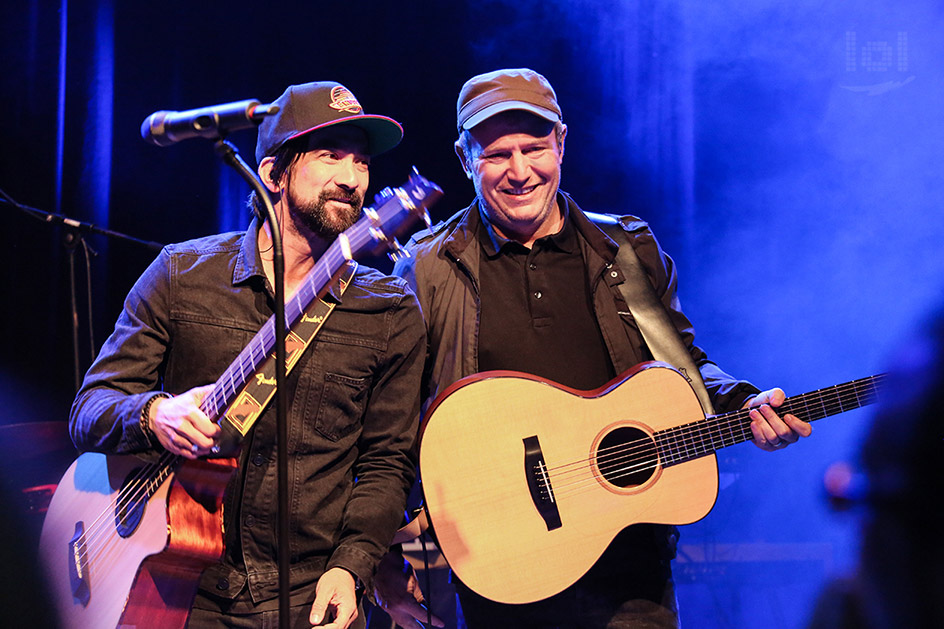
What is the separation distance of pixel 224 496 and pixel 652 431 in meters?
Answer: 1.36

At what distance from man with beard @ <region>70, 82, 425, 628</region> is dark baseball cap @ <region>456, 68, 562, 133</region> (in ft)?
1.37

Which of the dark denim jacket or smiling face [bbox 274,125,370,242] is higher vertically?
smiling face [bbox 274,125,370,242]

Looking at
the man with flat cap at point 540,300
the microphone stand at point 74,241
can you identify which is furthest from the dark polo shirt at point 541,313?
the microphone stand at point 74,241

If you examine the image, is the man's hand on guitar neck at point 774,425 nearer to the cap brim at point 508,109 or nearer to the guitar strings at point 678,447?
the guitar strings at point 678,447

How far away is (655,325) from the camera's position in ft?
8.98

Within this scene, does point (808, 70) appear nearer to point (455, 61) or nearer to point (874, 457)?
point (455, 61)

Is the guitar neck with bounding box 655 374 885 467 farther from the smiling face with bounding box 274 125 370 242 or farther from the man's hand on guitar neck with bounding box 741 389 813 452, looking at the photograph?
the smiling face with bounding box 274 125 370 242

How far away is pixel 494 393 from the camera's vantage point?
244cm

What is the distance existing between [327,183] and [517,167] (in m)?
0.71

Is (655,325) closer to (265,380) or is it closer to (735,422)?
(735,422)

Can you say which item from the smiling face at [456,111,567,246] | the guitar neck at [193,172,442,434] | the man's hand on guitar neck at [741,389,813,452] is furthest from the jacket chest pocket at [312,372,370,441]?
the man's hand on guitar neck at [741,389,813,452]

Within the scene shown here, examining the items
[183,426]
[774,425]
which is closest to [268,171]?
[183,426]

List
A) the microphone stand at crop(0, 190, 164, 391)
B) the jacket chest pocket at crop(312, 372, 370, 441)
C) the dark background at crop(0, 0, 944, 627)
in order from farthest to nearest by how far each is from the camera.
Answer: the dark background at crop(0, 0, 944, 627) < the microphone stand at crop(0, 190, 164, 391) < the jacket chest pocket at crop(312, 372, 370, 441)

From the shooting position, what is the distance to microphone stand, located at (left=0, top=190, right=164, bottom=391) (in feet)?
12.4
